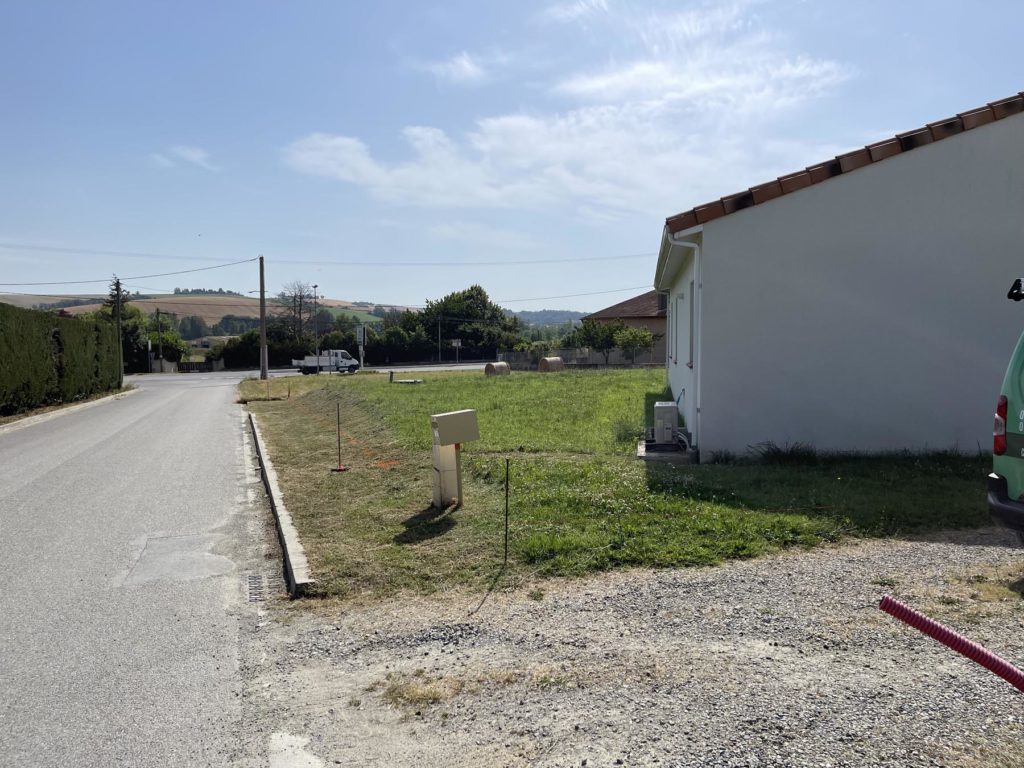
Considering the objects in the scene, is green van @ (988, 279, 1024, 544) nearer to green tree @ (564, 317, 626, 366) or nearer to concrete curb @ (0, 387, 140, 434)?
concrete curb @ (0, 387, 140, 434)

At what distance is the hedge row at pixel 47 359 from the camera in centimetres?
2039

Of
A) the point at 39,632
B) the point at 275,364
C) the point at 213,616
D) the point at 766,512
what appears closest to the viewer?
the point at 39,632

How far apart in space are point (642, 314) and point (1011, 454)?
Result: 162 ft

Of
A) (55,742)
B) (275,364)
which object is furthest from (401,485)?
(275,364)

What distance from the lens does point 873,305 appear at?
32.1ft

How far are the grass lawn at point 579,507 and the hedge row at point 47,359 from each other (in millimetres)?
12240

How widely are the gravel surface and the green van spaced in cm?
50

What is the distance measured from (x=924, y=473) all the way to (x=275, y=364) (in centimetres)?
6596

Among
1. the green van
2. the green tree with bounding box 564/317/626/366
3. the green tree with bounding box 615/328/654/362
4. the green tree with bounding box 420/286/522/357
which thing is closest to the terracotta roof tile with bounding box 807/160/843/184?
the green van

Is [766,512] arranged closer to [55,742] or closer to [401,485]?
[401,485]

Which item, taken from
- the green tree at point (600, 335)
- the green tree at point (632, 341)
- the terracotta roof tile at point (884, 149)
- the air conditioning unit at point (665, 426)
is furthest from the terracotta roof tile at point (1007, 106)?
the green tree at point (600, 335)

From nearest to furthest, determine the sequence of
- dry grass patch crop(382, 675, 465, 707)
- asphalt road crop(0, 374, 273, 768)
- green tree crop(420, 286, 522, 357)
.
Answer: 1. asphalt road crop(0, 374, 273, 768)
2. dry grass patch crop(382, 675, 465, 707)
3. green tree crop(420, 286, 522, 357)

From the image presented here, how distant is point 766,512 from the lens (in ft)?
23.4

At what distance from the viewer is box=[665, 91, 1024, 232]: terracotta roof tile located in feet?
30.6
